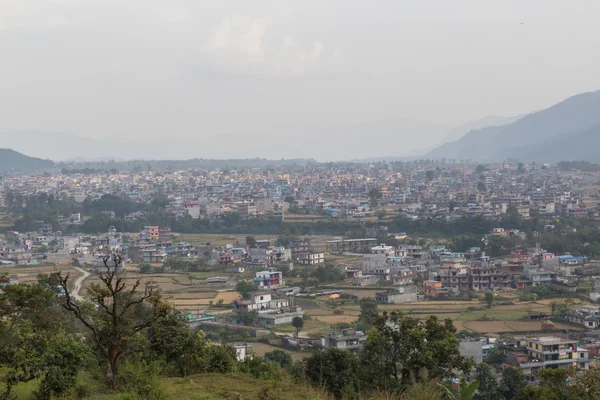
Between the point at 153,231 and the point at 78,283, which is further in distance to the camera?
the point at 153,231

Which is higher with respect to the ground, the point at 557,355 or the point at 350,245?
the point at 350,245

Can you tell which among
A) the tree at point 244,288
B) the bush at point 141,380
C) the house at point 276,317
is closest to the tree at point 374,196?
the tree at point 244,288

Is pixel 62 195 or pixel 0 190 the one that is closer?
pixel 62 195

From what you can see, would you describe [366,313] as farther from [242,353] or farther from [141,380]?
[141,380]

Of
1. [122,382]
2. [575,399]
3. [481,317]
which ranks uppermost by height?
[122,382]

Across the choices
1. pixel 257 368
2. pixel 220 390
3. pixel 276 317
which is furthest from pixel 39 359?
pixel 276 317

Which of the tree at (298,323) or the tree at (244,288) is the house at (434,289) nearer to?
the tree at (244,288)

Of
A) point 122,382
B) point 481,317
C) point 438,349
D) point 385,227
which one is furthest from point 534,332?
point 385,227

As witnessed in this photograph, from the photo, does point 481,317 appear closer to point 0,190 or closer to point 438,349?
point 438,349
